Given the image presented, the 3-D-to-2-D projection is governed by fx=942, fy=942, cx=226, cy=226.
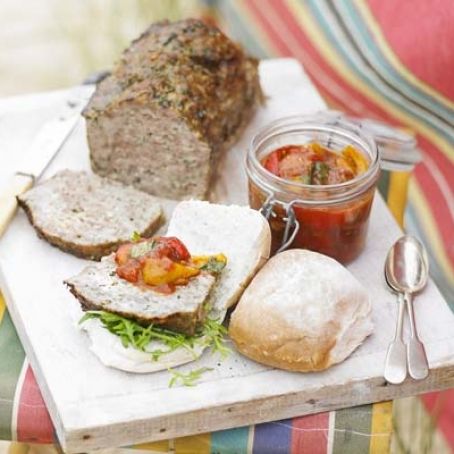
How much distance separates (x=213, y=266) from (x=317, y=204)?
0.42 m

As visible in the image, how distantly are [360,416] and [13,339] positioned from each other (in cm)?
114

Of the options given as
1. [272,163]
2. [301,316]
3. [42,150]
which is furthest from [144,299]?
[42,150]

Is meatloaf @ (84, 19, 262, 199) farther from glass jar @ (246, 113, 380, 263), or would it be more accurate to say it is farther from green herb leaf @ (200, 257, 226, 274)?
green herb leaf @ (200, 257, 226, 274)

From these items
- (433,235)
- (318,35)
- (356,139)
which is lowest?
(433,235)

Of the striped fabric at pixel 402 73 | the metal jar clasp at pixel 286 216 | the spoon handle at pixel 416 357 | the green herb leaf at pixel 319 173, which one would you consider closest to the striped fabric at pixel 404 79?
the striped fabric at pixel 402 73

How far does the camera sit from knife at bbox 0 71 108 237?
335 centimetres

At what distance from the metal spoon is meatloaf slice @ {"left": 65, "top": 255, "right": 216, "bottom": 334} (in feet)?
1.98

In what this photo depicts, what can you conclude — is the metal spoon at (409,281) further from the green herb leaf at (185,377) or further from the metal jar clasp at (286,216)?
the green herb leaf at (185,377)

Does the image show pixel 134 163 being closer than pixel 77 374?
No

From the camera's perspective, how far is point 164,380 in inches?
108

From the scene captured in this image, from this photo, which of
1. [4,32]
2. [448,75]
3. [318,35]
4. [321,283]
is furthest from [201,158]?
[4,32]

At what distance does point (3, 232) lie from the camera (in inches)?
129

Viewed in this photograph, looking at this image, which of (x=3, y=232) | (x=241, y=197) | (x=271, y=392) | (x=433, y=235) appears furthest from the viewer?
(x=433, y=235)

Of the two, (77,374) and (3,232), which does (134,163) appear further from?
(77,374)
